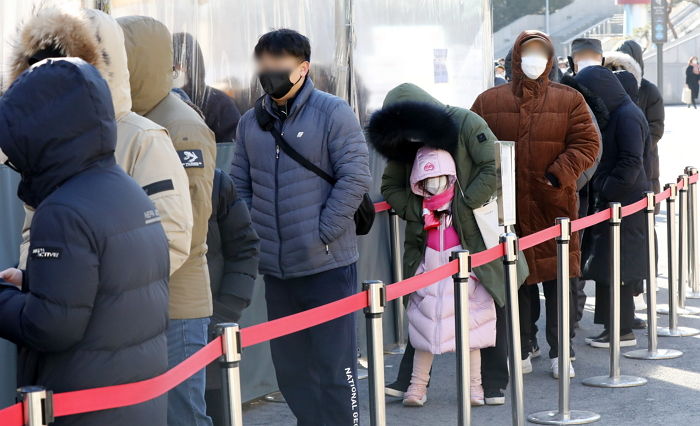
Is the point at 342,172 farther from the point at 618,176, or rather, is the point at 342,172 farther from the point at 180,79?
the point at 618,176

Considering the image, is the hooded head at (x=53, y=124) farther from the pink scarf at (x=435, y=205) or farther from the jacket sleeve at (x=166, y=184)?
the pink scarf at (x=435, y=205)

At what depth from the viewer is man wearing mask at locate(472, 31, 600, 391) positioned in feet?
22.9

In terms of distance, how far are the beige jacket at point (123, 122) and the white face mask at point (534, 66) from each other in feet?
11.7

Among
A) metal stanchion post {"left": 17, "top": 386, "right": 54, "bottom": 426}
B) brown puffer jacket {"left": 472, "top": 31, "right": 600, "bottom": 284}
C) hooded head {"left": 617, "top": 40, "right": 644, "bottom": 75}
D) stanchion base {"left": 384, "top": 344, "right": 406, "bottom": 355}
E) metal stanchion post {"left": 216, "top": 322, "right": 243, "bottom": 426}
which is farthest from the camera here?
hooded head {"left": 617, "top": 40, "right": 644, "bottom": 75}

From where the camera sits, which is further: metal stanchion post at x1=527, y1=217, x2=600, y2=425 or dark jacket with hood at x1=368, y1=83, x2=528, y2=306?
dark jacket with hood at x1=368, y1=83, x2=528, y2=306

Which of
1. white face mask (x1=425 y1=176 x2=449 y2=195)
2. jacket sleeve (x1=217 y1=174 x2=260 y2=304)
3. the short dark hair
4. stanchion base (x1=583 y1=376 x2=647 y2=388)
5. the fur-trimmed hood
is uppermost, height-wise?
the fur-trimmed hood

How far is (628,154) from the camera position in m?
7.71

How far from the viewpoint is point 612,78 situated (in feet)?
25.6

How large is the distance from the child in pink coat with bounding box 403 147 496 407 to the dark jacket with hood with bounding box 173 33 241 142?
103 cm

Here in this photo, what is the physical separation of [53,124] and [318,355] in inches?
99.2

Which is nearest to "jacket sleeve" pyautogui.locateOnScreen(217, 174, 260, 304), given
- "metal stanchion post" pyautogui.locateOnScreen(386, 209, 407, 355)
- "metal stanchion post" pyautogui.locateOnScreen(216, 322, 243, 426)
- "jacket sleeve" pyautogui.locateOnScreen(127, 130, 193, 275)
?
"jacket sleeve" pyautogui.locateOnScreen(127, 130, 193, 275)

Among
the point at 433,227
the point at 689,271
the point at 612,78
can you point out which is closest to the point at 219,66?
the point at 433,227

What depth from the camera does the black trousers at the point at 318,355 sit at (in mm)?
5266

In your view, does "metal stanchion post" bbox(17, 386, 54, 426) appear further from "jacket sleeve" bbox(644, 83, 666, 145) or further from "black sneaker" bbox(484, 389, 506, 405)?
"jacket sleeve" bbox(644, 83, 666, 145)
